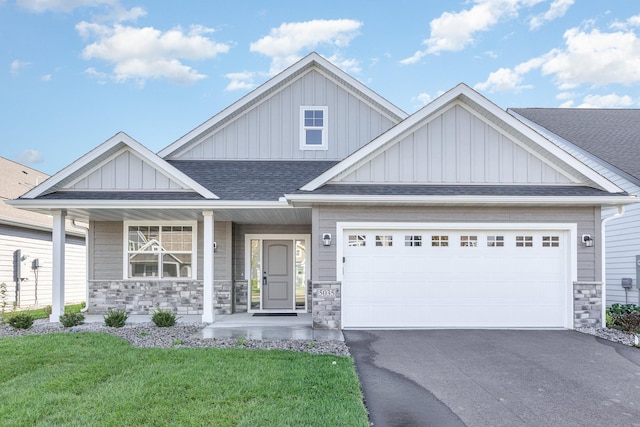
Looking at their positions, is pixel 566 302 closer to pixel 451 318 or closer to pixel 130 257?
pixel 451 318

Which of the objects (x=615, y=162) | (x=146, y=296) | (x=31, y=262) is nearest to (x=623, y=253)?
(x=615, y=162)

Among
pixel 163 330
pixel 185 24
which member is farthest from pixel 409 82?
pixel 163 330

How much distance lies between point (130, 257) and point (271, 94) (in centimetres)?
577

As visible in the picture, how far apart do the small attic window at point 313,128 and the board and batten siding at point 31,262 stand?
8508 millimetres

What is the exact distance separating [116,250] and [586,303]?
11093mm

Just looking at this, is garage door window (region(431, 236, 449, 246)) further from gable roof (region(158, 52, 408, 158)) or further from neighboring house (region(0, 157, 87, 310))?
neighboring house (region(0, 157, 87, 310))

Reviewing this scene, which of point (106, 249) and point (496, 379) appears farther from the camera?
point (106, 249)

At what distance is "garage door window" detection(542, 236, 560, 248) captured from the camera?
376 inches

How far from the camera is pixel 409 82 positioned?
650 inches

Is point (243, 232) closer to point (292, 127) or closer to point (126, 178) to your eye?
point (292, 127)

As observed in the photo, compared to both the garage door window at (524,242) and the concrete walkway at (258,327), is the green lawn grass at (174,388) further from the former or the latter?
the garage door window at (524,242)

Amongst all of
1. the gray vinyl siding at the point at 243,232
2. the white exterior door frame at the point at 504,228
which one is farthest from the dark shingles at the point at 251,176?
the white exterior door frame at the point at 504,228

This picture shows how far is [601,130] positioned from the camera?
49.9 feet

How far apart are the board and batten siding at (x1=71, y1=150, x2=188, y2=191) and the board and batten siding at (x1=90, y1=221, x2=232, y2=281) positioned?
209 cm
